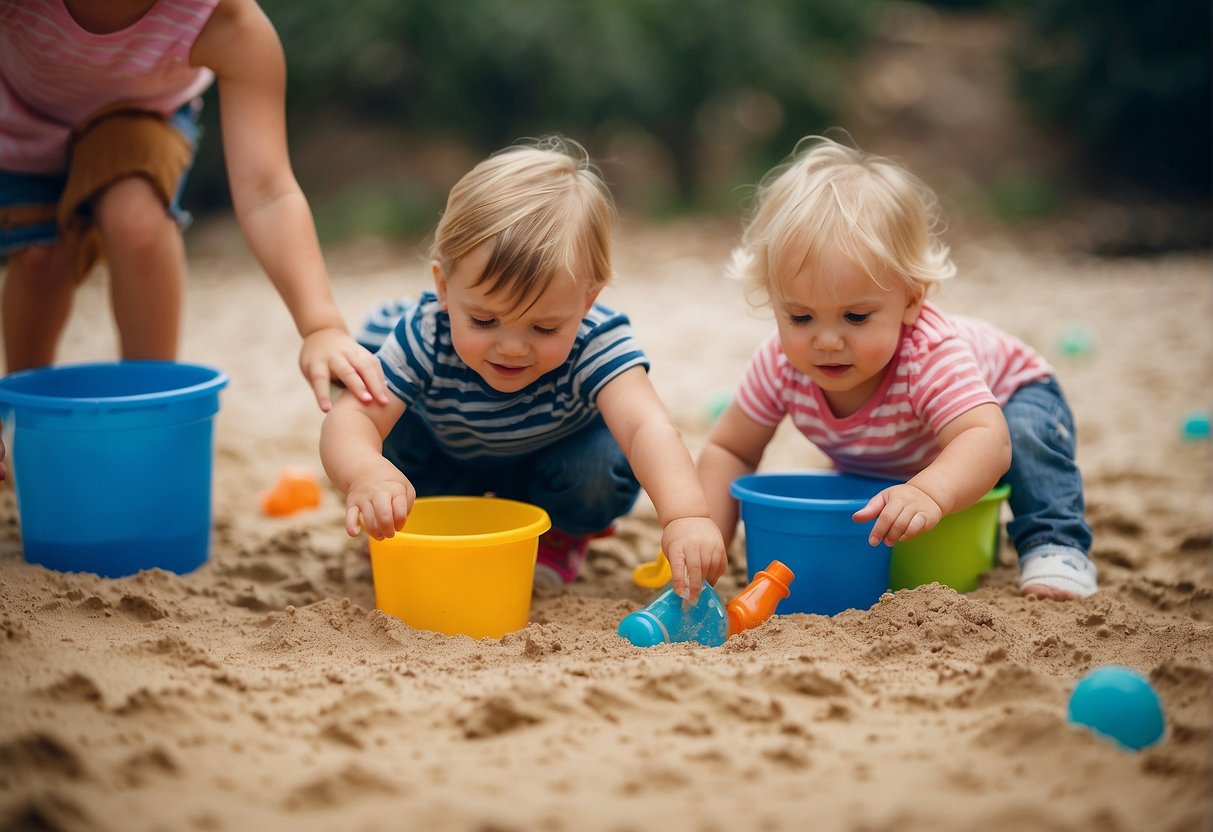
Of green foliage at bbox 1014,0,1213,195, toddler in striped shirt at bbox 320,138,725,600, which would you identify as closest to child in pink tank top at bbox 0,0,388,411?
toddler in striped shirt at bbox 320,138,725,600

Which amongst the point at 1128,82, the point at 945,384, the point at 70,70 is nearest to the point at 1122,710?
the point at 945,384

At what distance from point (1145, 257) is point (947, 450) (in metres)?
5.41

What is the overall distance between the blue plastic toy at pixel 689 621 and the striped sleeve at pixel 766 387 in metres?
0.56

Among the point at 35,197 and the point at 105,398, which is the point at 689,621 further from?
the point at 35,197

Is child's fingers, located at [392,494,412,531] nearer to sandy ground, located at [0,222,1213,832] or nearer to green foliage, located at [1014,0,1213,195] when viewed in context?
sandy ground, located at [0,222,1213,832]

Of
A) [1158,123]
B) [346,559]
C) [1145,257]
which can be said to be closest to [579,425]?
[346,559]

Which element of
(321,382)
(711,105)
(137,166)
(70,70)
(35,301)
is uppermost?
(711,105)

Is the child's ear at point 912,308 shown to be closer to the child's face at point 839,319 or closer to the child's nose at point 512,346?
the child's face at point 839,319

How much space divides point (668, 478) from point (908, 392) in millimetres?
542

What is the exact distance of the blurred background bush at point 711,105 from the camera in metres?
7.59

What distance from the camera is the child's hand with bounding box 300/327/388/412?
2.17 metres

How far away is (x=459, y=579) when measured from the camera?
199 cm

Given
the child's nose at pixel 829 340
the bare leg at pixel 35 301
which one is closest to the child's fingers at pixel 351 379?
the child's nose at pixel 829 340

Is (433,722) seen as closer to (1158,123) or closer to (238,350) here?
(238,350)
